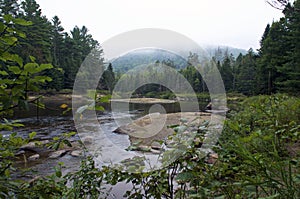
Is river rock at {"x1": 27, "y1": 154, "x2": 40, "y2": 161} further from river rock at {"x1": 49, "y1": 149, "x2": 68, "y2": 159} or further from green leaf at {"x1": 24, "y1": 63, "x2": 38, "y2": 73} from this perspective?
green leaf at {"x1": 24, "y1": 63, "x2": 38, "y2": 73}

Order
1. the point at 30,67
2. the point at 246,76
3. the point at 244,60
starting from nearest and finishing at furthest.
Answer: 1. the point at 30,67
2. the point at 246,76
3. the point at 244,60

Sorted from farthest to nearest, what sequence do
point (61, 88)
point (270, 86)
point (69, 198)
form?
point (61, 88), point (270, 86), point (69, 198)

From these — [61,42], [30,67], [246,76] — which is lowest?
[30,67]

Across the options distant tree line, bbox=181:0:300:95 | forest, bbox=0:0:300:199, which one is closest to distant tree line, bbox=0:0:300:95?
distant tree line, bbox=181:0:300:95

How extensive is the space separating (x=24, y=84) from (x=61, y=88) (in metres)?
24.3

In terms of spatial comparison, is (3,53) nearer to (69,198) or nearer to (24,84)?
(24,84)

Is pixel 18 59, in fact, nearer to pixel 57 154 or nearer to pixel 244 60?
pixel 57 154

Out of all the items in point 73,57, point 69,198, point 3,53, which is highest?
point 73,57

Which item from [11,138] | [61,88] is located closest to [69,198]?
[11,138]

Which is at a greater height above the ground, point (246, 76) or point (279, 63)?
point (279, 63)

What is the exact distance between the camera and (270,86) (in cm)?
1795

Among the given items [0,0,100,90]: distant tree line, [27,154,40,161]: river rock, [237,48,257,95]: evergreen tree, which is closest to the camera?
[27,154,40,161]: river rock

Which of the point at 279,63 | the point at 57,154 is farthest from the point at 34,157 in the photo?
the point at 279,63

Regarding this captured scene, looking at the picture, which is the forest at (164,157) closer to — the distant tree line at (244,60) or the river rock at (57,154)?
the river rock at (57,154)
